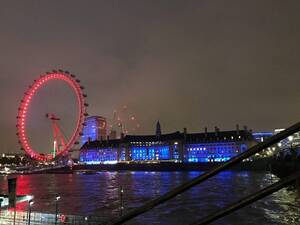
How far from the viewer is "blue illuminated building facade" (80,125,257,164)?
145875mm

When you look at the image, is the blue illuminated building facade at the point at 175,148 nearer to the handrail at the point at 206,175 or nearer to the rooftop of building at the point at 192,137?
the rooftop of building at the point at 192,137

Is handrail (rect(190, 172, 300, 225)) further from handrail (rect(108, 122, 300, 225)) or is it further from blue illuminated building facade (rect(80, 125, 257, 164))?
blue illuminated building facade (rect(80, 125, 257, 164))

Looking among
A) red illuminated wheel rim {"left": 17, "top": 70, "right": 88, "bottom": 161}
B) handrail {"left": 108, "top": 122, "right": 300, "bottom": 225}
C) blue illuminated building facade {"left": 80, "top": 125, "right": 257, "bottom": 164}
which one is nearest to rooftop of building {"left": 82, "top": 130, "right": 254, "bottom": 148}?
blue illuminated building facade {"left": 80, "top": 125, "right": 257, "bottom": 164}

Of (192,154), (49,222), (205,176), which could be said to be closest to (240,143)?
(192,154)

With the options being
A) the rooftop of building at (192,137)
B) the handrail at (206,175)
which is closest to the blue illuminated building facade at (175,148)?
the rooftop of building at (192,137)

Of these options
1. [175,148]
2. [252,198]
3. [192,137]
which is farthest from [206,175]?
[192,137]

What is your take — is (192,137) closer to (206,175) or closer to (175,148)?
(175,148)

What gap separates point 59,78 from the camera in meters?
76.4

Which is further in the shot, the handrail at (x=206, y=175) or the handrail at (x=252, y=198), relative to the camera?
the handrail at (x=206, y=175)

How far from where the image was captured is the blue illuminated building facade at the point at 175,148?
145875 mm

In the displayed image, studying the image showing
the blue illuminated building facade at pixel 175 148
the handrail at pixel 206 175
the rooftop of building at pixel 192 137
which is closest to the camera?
the handrail at pixel 206 175

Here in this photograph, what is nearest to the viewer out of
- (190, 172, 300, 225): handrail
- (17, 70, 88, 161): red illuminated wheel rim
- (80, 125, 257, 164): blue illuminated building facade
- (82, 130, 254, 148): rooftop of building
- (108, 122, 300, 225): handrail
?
(190, 172, 300, 225): handrail

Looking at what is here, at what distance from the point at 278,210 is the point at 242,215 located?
452cm

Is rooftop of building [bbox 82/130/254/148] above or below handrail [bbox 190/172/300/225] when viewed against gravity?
above
